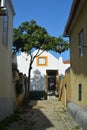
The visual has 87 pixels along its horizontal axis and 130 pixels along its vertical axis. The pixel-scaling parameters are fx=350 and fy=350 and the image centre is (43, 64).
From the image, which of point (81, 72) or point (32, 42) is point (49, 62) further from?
point (81, 72)

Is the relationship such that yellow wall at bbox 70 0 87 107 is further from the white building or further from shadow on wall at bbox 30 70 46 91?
shadow on wall at bbox 30 70 46 91

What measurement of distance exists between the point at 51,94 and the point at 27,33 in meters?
9.37

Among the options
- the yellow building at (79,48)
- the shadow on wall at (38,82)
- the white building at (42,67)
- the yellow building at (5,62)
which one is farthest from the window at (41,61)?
the yellow building at (5,62)

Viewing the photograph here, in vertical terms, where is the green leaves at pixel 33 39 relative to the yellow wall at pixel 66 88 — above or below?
above

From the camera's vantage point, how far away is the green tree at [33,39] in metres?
35.0

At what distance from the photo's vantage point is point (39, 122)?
17.2m

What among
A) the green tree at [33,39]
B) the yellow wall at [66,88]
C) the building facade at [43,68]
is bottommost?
the yellow wall at [66,88]

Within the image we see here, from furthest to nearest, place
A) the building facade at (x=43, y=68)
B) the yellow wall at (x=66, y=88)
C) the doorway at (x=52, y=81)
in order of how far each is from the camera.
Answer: the doorway at (x=52, y=81) < the building facade at (x=43, y=68) < the yellow wall at (x=66, y=88)

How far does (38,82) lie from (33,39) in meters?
8.93

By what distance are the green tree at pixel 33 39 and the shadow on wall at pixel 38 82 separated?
651 cm

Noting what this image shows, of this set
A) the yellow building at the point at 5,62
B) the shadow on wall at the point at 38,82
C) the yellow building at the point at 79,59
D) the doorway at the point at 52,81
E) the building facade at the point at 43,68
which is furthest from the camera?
the doorway at the point at 52,81

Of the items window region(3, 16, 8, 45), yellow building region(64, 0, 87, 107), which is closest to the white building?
yellow building region(64, 0, 87, 107)

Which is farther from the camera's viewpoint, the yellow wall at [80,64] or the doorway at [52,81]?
the doorway at [52,81]

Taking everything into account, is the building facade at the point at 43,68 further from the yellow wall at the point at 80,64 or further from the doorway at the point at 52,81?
the yellow wall at the point at 80,64
